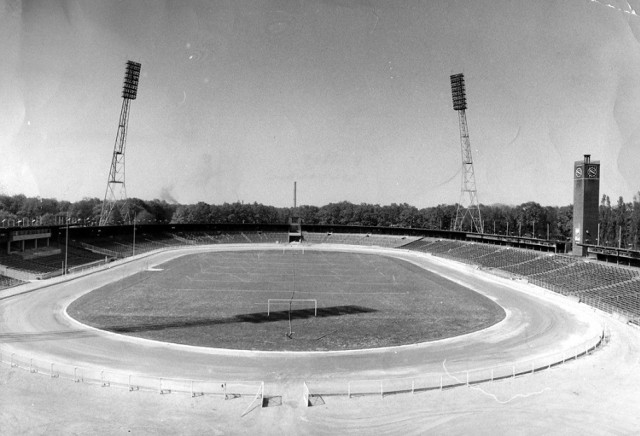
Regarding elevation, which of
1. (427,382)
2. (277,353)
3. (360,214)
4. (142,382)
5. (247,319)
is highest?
(360,214)

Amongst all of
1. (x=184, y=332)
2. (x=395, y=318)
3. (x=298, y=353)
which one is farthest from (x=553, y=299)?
(x=184, y=332)

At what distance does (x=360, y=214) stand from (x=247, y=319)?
149m

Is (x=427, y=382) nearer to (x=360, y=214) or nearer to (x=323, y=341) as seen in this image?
(x=323, y=341)

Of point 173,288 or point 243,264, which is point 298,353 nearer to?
point 173,288

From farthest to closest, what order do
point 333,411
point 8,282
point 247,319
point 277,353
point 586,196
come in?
point 586,196 → point 8,282 → point 247,319 → point 277,353 → point 333,411

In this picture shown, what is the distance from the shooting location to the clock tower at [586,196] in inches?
2010

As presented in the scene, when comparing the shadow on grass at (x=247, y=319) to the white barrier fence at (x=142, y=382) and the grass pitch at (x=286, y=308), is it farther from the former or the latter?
the white barrier fence at (x=142, y=382)

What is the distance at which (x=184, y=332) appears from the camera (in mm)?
29781

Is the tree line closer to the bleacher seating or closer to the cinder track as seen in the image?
the bleacher seating

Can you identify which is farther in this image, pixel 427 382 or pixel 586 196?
pixel 586 196

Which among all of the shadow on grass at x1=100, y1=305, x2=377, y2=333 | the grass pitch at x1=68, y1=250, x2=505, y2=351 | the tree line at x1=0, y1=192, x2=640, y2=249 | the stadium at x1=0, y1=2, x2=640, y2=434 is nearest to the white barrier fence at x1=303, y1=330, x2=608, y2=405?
the stadium at x1=0, y1=2, x2=640, y2=434

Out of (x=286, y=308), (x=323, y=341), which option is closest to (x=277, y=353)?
(x=323, y=341)

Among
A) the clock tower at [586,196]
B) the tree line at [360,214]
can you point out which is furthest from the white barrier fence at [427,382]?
the tree line at [360,214]

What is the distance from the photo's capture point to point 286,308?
38.9 metres
